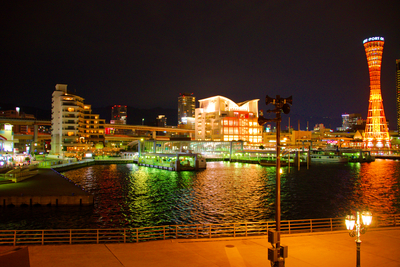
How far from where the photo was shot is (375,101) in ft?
375

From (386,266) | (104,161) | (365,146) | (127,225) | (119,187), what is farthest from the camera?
(365,146)

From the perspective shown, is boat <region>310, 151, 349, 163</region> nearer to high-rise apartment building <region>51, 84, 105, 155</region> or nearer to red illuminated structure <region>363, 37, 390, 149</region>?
red illuminated structure <region>363, 37, 390, 149</region>

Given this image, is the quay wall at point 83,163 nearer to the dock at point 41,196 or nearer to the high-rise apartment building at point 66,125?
the high-rise apartment building at point 66,125

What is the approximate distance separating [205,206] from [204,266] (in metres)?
18.4

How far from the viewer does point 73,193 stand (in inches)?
1048

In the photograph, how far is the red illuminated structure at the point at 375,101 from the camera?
103 m

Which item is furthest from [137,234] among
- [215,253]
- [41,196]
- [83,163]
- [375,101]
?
[375,101]

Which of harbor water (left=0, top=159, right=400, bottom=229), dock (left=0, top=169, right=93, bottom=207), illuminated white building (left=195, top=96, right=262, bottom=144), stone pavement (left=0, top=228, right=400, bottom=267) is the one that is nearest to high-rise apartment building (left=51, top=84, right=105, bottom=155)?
harbor water (left=0, top=159, right=400, bottom=229)

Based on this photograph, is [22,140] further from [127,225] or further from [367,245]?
[367,245]

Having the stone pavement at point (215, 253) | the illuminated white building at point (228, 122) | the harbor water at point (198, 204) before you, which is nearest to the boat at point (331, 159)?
the illuminated white building at point (228, 122)

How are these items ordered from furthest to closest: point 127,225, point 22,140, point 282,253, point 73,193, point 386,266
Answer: point 22,140
point 73,193
point 127,225
point 386,266
point 282,253

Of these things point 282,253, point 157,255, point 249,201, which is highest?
point 282,253

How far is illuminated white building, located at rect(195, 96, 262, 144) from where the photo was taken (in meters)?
137

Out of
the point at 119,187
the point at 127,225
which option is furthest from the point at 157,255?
the point at 119,187
